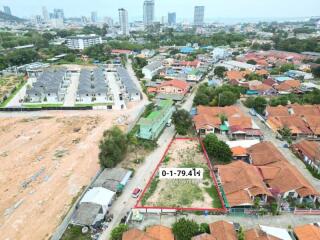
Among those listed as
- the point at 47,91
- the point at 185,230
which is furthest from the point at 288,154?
the point at 47,91

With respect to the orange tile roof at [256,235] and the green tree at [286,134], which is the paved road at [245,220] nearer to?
the orange tile roof at [256,235]

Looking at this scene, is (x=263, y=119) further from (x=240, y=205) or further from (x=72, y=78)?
(x=72, y=78)

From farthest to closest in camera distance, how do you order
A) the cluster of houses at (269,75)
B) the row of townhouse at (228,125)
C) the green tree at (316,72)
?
the green tree at (316,72)
the cluster of houses at (269,75)
the row of townhouse at (228,125)

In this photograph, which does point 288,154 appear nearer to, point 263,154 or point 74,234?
point 263,154

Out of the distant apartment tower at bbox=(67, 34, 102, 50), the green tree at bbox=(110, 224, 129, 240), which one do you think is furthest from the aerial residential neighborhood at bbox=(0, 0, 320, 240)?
the distant apartment tower at bbox=(67, 34, 102, 50)

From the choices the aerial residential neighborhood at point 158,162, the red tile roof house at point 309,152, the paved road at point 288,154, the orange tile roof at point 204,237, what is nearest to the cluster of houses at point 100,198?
the aerial residential neighborhood at point 158,162

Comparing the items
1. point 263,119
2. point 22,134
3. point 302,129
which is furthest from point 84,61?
point 302,129

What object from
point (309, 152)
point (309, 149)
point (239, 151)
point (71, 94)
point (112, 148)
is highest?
point (112, 148)
